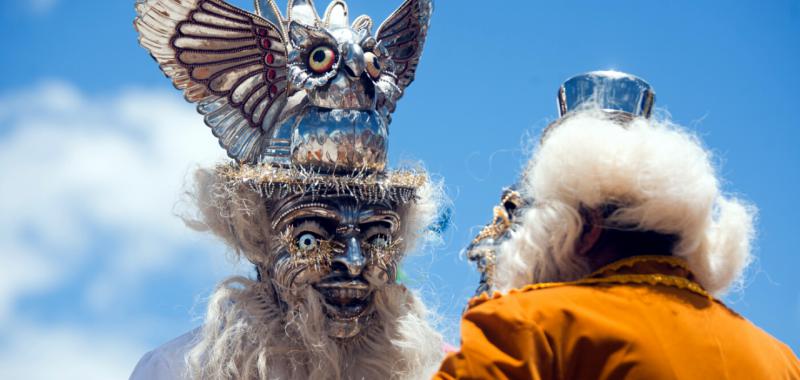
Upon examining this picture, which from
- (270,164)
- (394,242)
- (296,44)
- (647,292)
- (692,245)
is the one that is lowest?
(647,292)

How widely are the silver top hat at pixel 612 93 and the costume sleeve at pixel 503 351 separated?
40.1 inches

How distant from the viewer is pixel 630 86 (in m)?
2.79

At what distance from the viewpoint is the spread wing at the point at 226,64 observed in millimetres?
3973

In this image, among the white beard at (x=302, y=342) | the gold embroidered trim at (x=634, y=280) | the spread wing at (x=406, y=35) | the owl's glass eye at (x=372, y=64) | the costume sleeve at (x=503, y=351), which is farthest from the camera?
the spread wing at (x=406, y=35)

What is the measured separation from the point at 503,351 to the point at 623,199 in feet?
1.39

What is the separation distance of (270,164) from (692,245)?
6.67 feet

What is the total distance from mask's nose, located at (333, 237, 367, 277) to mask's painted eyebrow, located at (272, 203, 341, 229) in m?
0.11

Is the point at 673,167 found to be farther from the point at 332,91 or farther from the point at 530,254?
the point at 332,91

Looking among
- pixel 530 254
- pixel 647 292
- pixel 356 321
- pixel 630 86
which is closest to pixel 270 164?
pixel 356 321

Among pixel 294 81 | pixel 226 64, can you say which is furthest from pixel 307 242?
pixel 226 64

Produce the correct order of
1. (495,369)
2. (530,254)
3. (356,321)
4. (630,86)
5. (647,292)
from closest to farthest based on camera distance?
(495,369), (647,292), (530,254), (630,86), (356,321)

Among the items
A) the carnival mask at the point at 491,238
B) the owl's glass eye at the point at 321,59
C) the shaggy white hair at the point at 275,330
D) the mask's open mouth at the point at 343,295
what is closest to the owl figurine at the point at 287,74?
the owl's glass eye at the point at 321,59

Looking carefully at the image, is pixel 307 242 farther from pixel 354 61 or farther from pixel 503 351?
pixel 503 351

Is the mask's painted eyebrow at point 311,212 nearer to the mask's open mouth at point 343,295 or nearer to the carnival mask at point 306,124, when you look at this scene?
the carnival mask at point 306,124
